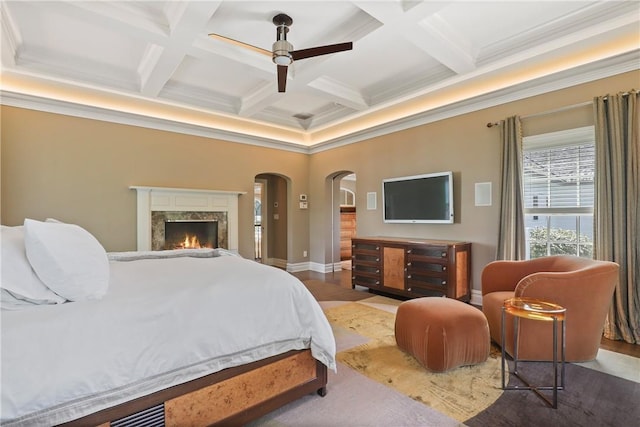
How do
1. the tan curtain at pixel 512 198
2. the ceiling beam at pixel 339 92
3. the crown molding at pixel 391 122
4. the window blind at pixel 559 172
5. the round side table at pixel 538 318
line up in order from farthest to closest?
the ceiling beam at pixel 339 92
the tan curtain at pixel 512 198
the window blind at pixel 559 172
the crown molding at pixel 391 122
the round side table at pixel 538 318

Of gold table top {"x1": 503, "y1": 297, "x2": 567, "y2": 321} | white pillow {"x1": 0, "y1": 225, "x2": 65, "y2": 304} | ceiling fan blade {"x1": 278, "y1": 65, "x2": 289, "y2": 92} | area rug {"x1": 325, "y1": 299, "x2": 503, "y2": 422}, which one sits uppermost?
ceiling fan blade {"x1": 278, "y1": 65, "x2": 289, "y2": 92}

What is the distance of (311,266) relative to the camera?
7.12m

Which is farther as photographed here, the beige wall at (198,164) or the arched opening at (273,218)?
the arched opening at (273,218)

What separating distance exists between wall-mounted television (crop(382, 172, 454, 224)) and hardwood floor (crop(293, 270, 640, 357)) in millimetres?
1374

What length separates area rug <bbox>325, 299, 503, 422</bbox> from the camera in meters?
2.03

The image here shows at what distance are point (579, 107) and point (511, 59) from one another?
92 cm

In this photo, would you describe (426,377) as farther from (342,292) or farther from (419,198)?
(419,198)

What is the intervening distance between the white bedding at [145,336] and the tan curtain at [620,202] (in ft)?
9.88

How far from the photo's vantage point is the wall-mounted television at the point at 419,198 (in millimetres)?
4488

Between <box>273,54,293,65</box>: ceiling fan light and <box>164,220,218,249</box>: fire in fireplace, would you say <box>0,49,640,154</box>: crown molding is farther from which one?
<box>273,54,293,65</box>: ceiling fan light

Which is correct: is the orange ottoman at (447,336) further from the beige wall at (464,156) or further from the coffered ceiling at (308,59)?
the coffered ceiling at (308,59)

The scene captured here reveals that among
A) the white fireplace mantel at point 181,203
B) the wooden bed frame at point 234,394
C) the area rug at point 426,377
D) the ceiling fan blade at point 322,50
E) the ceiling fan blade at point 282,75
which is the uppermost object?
the ceiling fan blade at point 322,50

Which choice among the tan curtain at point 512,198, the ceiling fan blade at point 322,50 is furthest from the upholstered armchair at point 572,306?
the ceiling fan blade at point 322,50

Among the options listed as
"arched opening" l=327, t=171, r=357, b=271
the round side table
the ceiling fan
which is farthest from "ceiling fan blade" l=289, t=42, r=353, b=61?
"arched opening" l=327, t=171, r=357, b=271
